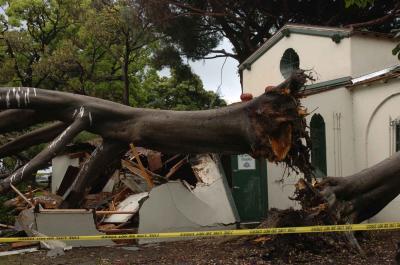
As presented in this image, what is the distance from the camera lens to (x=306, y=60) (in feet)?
48.2

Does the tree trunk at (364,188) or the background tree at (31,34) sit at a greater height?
the background tree at (31,34)

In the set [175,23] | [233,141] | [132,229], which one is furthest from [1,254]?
[175,23]

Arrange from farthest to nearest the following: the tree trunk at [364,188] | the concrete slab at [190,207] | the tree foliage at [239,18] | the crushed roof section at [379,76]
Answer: the tree foliage at [239,18] < the crushed roof section at [379,76] < the concrete slab at [190,207] < the tree trunk at [364,188]

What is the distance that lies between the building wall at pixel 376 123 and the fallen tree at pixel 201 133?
3321 mm

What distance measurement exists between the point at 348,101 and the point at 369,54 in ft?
5.03

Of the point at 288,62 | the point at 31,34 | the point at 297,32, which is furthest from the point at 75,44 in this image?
the point at 297,32

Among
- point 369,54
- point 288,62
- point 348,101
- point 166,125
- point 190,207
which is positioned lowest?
point 190,207

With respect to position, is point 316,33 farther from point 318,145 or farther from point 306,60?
point 318,145

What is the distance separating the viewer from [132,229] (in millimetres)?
11320

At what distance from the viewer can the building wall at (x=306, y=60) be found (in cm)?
1347

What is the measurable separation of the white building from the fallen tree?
3.51 meters

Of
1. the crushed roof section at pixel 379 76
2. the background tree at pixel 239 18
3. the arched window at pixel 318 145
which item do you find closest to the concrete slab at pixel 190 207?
the arched window at pixel 318 145

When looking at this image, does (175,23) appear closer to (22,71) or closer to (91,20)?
(91,20)

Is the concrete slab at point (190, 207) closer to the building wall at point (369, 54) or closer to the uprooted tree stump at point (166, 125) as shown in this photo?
the uprooted tree stump at point (166, 125)
